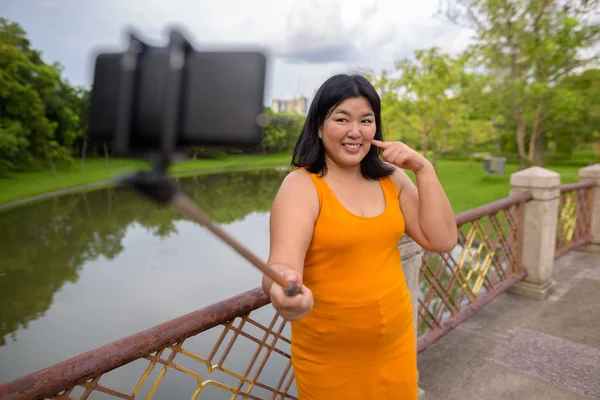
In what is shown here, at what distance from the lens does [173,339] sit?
55.8 inches

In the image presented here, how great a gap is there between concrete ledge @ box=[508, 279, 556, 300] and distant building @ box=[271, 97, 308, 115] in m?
3.90

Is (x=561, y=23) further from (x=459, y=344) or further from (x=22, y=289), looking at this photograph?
(x=22, y=289)

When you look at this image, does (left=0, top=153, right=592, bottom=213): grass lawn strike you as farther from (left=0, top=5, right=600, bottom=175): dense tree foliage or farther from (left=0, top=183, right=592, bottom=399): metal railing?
(left=0, top=183, right=592, bottom=399): metal railing

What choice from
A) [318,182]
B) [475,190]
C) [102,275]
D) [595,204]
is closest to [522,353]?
[318,182]

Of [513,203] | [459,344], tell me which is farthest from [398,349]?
[513,203]

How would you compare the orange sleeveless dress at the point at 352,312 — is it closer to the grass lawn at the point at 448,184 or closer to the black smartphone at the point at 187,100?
the black smartphone at the point at 187,100

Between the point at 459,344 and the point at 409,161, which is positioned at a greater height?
the point at 409,161

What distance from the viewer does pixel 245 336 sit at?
1.68 meters

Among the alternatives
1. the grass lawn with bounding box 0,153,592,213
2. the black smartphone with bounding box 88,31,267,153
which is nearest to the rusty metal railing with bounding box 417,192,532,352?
the black smartphone with bounding box 88,31,267,153

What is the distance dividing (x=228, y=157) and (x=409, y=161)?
3.23 ft

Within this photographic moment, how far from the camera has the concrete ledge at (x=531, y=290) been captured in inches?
151

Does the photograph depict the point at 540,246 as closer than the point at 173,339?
No

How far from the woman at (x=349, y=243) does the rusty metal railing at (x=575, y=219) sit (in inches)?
181

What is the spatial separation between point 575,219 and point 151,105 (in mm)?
6039
